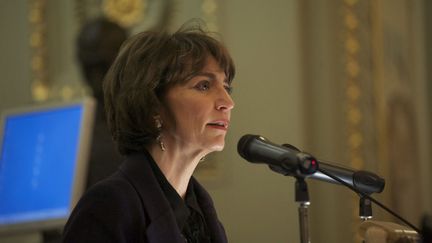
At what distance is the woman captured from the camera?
1.73 metres

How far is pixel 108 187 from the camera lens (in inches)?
65.2

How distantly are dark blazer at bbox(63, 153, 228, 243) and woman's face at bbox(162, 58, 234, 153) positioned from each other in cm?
11

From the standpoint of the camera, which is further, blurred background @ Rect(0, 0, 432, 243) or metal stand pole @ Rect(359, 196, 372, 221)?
blurred background @ Rect(0, 0, 432, 243)

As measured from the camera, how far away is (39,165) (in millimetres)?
2713

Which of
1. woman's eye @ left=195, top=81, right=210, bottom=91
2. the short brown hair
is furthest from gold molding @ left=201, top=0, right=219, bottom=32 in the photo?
woman's eye @ left=195, top=81, right=210, bottom=91

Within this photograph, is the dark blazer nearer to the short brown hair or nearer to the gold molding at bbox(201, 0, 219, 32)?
the short brown hair

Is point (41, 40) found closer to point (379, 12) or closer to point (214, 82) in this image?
point (379, 12)

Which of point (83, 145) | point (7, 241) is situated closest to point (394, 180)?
point (83, 145)

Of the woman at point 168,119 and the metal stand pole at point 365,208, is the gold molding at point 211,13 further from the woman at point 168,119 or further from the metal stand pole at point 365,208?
the metal stand pole at point 365,208

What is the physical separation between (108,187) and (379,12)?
268 centimetres

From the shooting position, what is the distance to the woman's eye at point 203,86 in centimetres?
180

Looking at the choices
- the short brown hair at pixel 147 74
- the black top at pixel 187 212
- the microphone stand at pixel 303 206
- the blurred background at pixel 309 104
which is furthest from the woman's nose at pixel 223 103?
the blurred background at pixel 309 104

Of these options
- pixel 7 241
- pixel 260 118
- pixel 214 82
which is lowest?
pixel 7 241

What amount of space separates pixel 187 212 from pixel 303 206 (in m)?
0.45
